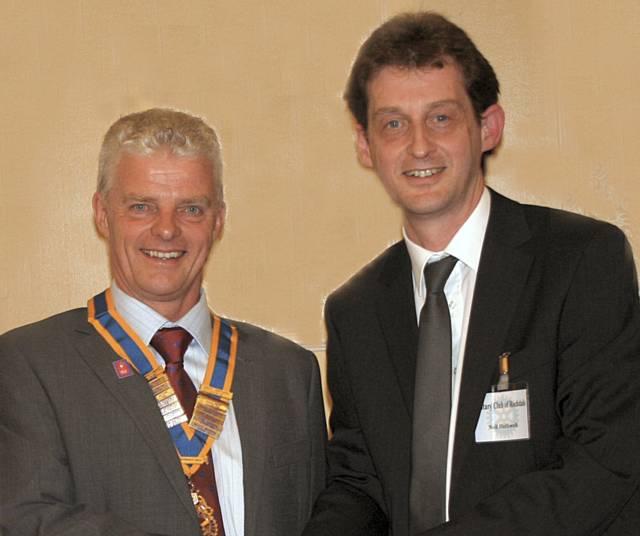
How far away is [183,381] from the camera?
2.87 metres

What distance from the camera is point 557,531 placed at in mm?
2357

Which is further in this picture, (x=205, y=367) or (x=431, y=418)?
(x=205, y=367)

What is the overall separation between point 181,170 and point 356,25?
60.9 inches

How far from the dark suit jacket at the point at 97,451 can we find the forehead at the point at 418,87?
935 mm

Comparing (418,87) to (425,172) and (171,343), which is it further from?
(171,343)

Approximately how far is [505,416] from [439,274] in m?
0.44

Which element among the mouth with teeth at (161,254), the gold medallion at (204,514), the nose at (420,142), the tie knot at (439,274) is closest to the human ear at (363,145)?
the nose at (420,142)

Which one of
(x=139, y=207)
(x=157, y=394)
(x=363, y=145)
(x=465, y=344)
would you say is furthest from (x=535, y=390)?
(x=139, y=207)

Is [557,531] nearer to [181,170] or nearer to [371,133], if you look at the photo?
[371,133]

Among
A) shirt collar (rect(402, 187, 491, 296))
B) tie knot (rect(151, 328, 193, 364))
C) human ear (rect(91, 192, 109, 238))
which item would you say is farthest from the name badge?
human ear (rect(91, 192, 109, 238))

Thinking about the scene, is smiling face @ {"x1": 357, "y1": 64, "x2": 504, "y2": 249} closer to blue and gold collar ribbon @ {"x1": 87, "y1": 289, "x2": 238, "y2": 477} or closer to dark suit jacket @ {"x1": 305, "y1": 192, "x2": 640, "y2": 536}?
dark suit jacket @ {"x1": 305, "y1": 192, "x2": 640, "y2": 536}

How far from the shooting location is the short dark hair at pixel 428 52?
278 cm

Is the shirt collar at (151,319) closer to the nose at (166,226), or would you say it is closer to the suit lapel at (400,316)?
the nose at (166,226)

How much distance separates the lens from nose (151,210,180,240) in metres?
2.90
